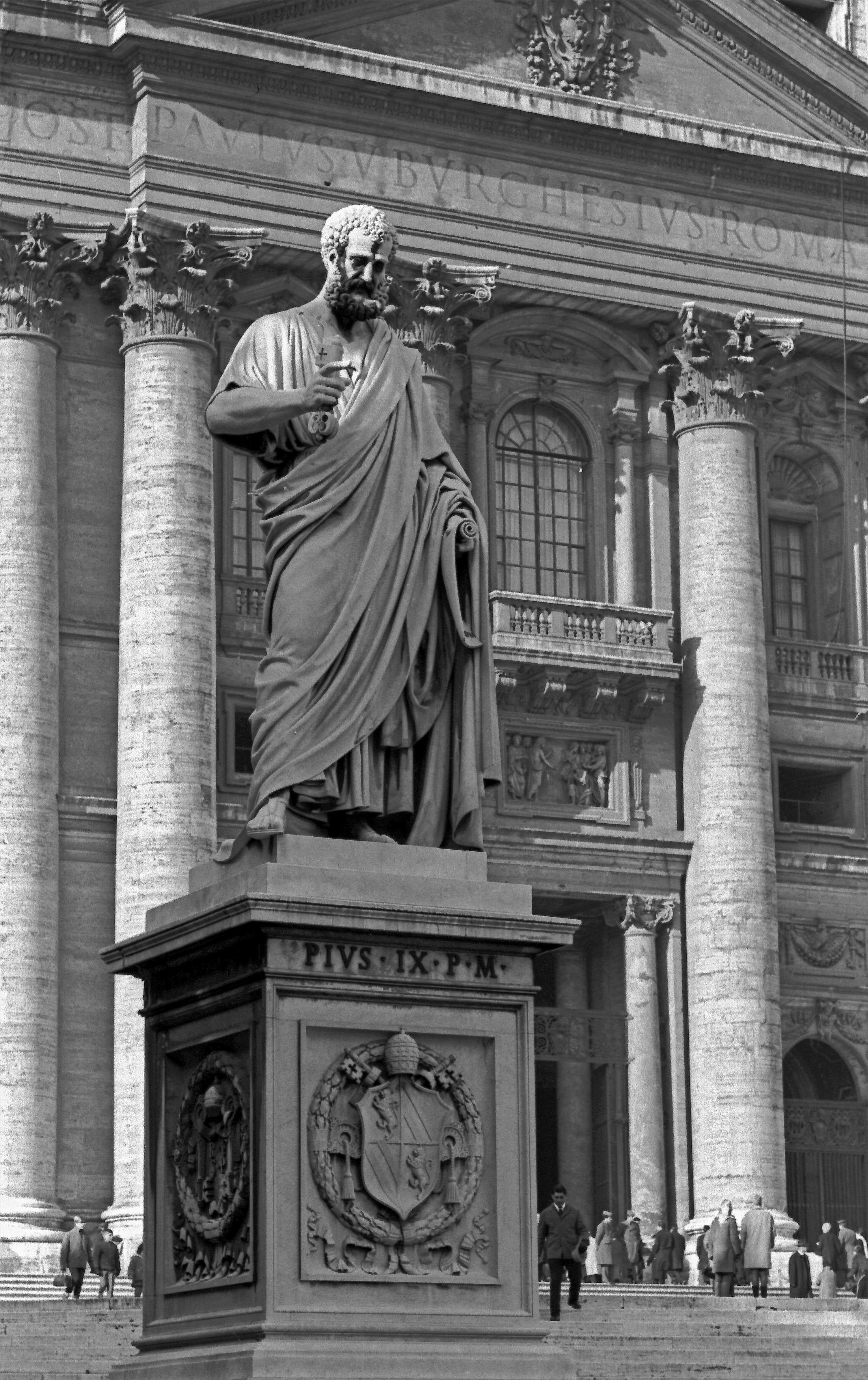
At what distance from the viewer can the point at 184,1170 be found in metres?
9.47

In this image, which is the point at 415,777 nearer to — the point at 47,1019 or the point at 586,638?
the point at 47,1019

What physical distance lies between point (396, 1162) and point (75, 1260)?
21674 mm

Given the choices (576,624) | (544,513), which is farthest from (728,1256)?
(544,513)

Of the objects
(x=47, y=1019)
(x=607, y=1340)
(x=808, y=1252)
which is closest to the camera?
(x=607, y=1340)

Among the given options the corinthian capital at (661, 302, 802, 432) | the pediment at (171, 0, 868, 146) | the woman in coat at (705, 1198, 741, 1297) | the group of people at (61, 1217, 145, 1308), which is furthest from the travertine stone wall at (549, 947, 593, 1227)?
the pediment at (171, 0, 868, 146)

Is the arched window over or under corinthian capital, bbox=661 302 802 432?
under

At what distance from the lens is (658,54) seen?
4028cm

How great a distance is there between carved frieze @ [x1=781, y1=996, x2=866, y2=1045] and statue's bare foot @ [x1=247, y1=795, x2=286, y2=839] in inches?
1177

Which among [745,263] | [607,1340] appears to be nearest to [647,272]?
[745,263]

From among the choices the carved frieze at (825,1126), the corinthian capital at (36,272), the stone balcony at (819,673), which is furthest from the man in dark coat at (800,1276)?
the corinthian capital at (36,272)

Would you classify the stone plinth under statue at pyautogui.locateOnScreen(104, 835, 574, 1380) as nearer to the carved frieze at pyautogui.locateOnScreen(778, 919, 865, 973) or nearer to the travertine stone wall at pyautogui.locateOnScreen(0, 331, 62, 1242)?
the travertine stone wall at pyautogui.locateOnScreen(0, 331, 62, 1242)

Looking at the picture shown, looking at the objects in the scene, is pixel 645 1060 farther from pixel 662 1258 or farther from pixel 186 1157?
pixel 186 1157

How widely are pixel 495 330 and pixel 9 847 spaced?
1003cm

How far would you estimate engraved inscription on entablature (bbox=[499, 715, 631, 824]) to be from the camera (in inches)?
1503
